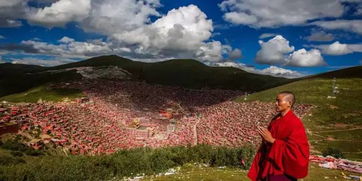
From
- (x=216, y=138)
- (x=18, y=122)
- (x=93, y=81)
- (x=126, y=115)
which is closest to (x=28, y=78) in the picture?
(x=93, y=81)

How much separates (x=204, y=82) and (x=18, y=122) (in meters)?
91.2

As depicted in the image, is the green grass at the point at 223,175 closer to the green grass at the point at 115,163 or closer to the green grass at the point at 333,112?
the green grass at the point at 115,163

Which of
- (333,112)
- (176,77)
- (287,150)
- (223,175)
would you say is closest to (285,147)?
(287,150)

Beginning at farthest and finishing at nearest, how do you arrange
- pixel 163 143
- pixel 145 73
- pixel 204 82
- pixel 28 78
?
1. pixel 145 73
2. pixel 204 82
3. pixel 28 78
4. pixel 163 143

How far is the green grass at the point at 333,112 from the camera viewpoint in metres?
38.5

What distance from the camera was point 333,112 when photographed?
50.7 meters

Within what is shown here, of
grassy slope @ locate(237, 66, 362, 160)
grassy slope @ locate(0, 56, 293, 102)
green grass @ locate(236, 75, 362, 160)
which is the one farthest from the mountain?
green grass @ locate(236, 75, 362, 160)

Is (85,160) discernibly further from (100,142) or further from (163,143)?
(163,143)

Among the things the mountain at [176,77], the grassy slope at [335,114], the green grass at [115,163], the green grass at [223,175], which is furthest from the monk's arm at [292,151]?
the mountain at [176,77]

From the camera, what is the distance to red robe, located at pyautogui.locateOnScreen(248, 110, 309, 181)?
35.2ft

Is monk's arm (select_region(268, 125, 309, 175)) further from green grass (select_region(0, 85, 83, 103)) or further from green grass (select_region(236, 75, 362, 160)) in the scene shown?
green grass (select_region(0, 85, 83, 103))

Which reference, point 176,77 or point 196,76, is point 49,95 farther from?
point 196,76

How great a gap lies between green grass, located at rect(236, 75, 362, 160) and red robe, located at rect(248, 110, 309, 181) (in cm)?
2861

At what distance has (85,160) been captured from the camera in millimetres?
27922
